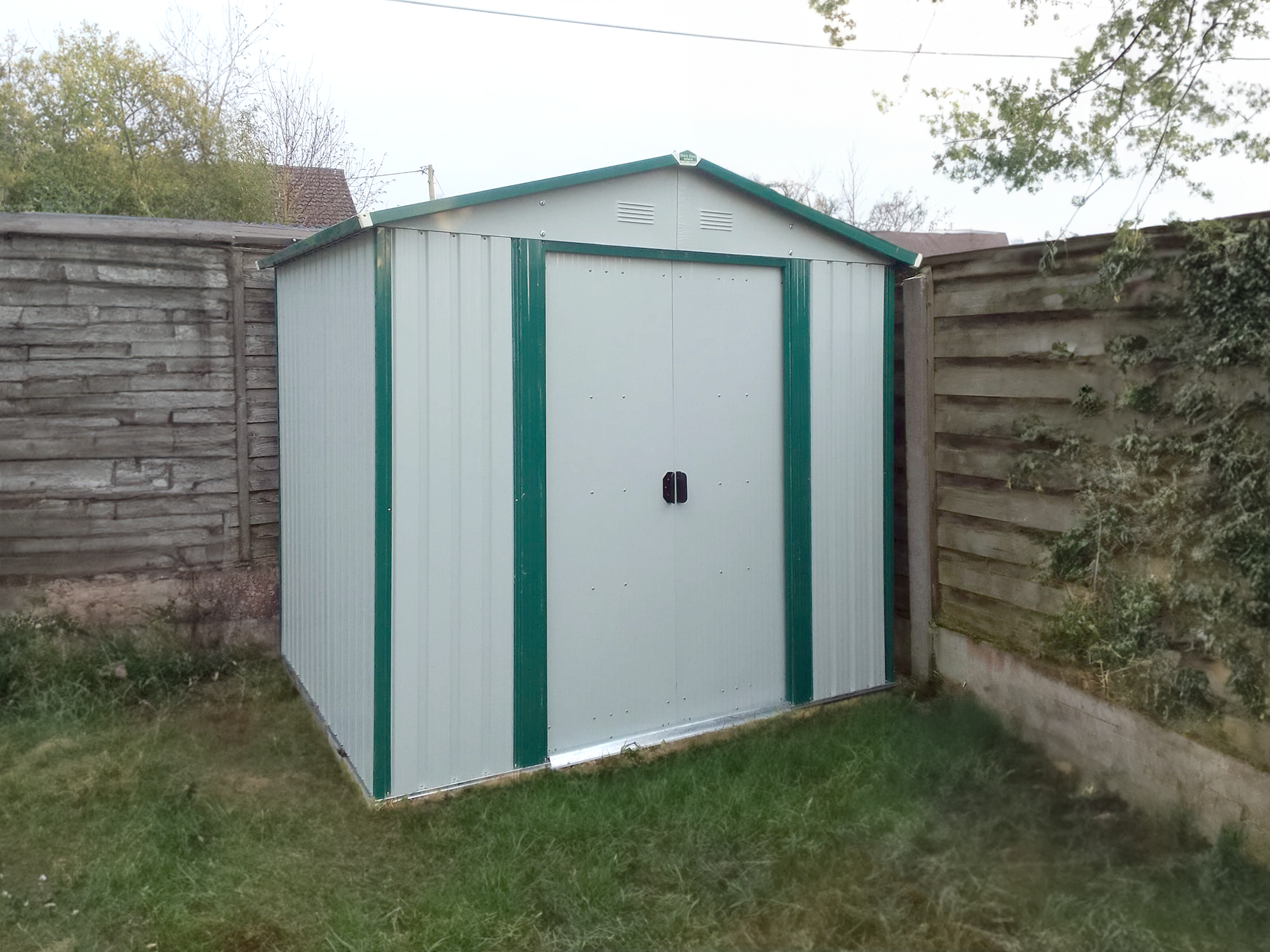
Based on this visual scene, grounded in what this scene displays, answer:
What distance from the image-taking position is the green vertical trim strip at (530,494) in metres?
4.09

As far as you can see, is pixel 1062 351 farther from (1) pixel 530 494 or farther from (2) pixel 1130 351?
(1) pixel 530 494

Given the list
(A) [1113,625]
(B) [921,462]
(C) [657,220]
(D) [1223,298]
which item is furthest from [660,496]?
(D) [1223,298]

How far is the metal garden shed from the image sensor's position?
3912 mm

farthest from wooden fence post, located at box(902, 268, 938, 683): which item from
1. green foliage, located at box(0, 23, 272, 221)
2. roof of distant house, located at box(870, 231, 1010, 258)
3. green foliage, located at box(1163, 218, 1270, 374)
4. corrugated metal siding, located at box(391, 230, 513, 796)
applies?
green foliage, located at box(0, 23, 272, 221)

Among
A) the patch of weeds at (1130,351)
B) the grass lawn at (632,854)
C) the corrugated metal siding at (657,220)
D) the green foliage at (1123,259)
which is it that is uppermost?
the corrugated metal siding at (657,220)

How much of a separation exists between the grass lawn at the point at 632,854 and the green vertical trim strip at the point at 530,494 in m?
0.26

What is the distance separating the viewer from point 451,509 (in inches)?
157

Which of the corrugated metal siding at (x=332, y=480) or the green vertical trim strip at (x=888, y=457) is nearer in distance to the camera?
the corrugated metal siding at (x=332, y=480)

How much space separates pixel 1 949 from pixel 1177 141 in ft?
21.4

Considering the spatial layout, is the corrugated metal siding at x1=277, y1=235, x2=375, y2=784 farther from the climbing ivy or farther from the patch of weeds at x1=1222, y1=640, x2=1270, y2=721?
the patch of weeds at x1=1222, y1=640, x2=1270, y2=721

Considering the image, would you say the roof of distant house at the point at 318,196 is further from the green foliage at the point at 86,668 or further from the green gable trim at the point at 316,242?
the green foliage at the point at 86,668

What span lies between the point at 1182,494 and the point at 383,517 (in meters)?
2.79

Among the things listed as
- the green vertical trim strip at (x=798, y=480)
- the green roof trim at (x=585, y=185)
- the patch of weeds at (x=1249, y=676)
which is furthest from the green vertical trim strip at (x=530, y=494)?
the patch of weeds at (x=1249, y=676)

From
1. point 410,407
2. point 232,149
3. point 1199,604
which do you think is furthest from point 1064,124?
point 232,149
